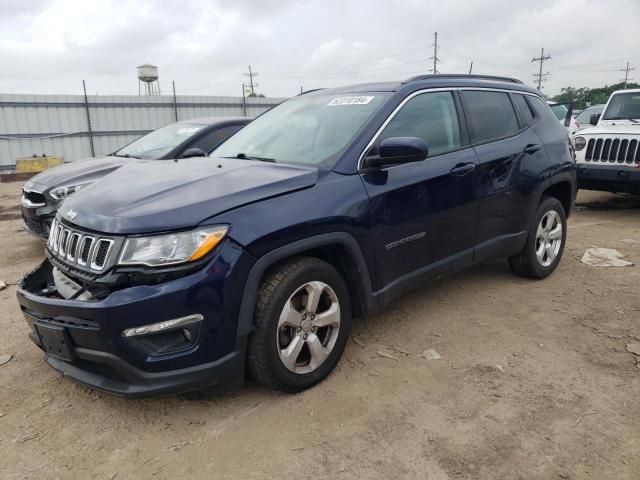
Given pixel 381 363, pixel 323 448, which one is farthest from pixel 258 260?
pixel 381 363

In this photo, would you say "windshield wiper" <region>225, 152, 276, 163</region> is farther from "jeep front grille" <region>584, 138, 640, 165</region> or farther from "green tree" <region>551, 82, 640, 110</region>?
"green tree" <region>551, 82, 640, 110</region>

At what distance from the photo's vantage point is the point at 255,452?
2.37m

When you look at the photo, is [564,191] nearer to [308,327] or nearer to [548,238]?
[548,238]

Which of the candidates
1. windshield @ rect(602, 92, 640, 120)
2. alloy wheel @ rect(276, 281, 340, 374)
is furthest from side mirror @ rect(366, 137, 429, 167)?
windshield @ rect(602, 92, 640, 120)

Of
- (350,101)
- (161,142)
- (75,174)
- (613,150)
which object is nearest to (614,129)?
(613,150)

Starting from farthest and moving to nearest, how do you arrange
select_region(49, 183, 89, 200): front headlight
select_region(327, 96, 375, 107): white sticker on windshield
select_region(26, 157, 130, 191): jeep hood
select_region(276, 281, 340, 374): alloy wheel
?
select_region(26, 157, 130, 191): jeep hood
select_region(49, 183, 89, 200): front headlight
select_region(327, 96, 375, 107): white sticker on windshield
select_region(276, 281, 340, 374): alloy wheel

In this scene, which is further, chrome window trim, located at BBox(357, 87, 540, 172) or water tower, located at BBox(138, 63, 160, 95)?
water tower, located at BBox(138, 63, 160, 95)

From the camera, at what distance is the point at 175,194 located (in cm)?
255

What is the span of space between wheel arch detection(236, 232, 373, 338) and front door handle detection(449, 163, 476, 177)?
106 cm

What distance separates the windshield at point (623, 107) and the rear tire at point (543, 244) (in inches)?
173

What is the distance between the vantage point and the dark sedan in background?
5223 millimetres

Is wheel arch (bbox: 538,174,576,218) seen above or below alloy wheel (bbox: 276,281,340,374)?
above

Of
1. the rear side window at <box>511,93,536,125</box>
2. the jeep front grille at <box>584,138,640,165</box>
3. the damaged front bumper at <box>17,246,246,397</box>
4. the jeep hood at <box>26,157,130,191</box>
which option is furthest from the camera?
the jeep front grille at <box>584,138,640,165</box>

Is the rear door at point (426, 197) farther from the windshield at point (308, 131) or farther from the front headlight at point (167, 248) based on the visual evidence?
the front headlight at point (167, 248)
